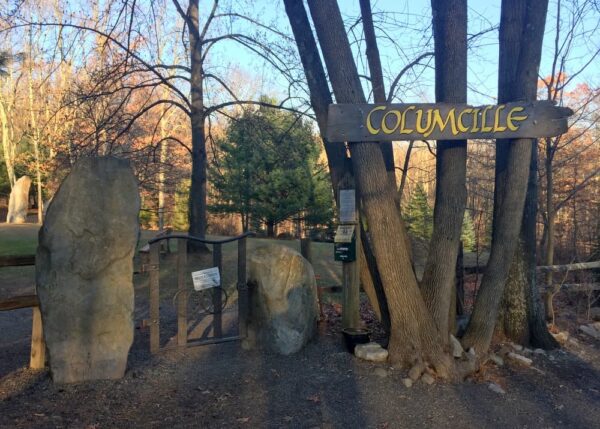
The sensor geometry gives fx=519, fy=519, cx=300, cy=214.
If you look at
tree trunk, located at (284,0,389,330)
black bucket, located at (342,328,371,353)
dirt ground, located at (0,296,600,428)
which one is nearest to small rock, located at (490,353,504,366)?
dirt ground, located at (0,296,600,428)

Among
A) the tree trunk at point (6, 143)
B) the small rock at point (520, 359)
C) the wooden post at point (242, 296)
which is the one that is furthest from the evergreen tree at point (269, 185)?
the small rock at point (520, 359)

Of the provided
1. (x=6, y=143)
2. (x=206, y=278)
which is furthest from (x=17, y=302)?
(x=6, y=143)

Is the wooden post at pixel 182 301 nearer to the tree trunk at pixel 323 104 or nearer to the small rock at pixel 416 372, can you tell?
the tree trunk at pixel 323 104

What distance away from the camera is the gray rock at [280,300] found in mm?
6266

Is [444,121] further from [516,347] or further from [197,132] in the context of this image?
[197,132]

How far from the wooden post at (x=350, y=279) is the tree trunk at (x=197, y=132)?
28.0 ft

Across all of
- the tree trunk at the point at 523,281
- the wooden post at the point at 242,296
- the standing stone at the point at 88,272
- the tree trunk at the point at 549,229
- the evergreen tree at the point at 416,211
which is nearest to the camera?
the standing stone at the point at 88,272

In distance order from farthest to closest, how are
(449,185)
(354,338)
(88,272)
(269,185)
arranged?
(269,185) → (354,338) → (449,185) → (88,272)

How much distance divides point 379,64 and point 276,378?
443 cm

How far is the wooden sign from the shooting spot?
18.5 feet

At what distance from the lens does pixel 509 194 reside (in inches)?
235

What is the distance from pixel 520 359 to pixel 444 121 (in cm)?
295

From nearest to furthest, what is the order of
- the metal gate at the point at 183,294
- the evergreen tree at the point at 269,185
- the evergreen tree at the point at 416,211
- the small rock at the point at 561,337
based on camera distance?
the metal gate at the point at 183,294 < the small rock at the point at 561,337 < the evergreen tree at the point at 416,211 < the evergreen tree at the point at 269,185

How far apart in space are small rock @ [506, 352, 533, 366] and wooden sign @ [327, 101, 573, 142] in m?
2.60
